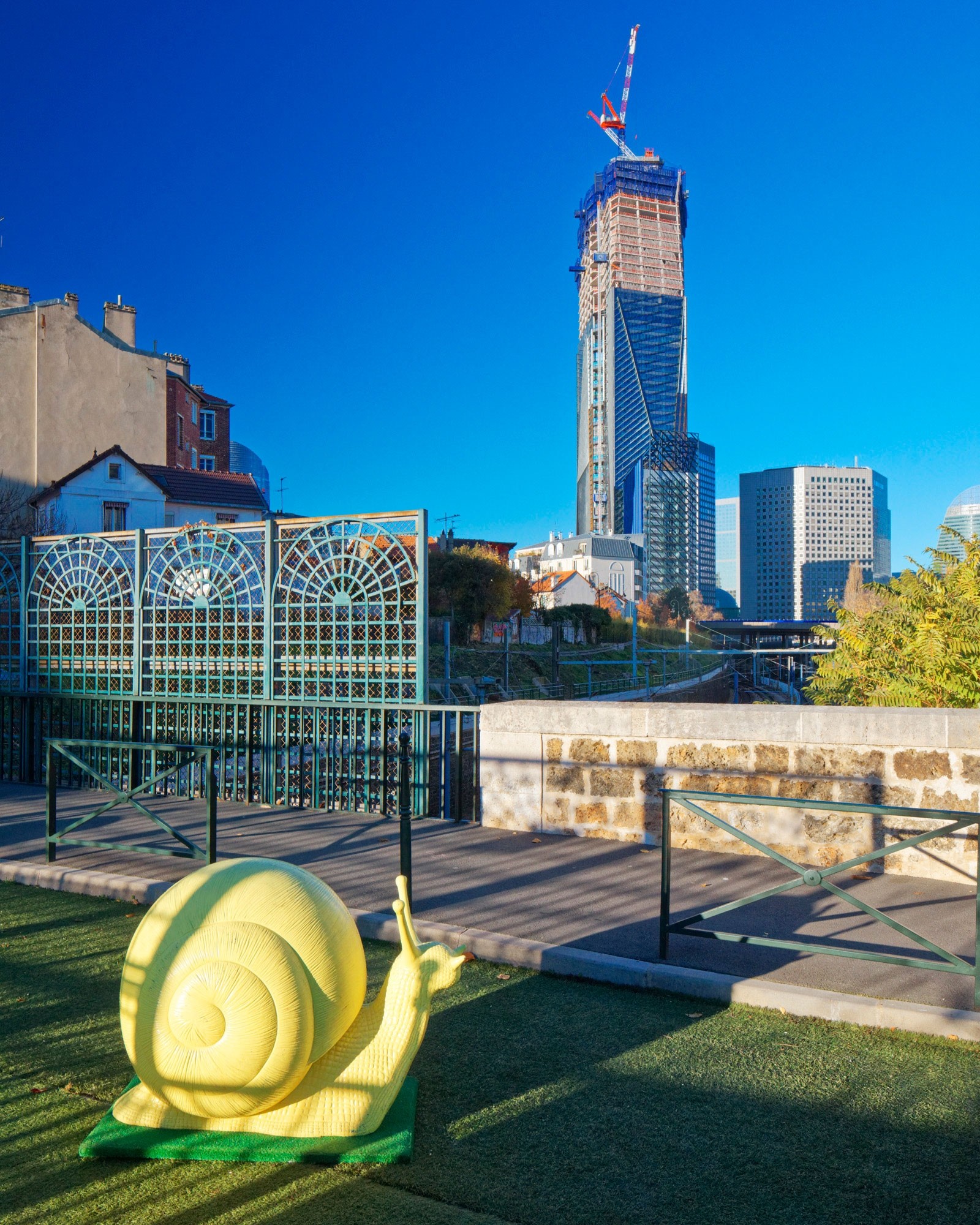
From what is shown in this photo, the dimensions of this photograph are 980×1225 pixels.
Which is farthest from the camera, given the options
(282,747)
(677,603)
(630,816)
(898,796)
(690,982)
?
(677,603)

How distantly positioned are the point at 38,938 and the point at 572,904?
329 cm

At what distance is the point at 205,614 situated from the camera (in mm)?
9945

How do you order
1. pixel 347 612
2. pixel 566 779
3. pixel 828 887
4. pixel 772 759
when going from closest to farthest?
pixel 828 887
pixel 772 759
pixel 566 779
pixel 347 612

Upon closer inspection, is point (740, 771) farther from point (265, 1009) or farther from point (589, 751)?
point (265, 1009)

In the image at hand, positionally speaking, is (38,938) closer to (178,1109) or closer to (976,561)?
(178,1109)

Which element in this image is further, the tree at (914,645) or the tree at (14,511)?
the tree at (14,511)

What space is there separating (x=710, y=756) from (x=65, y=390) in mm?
35348

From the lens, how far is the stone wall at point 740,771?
618cm

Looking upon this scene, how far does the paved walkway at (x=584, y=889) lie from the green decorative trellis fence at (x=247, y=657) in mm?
843

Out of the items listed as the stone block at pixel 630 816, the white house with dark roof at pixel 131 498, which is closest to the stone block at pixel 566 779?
the stone block at pixel 630 816

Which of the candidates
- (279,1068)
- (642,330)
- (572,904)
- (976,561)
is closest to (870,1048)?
(572,904)

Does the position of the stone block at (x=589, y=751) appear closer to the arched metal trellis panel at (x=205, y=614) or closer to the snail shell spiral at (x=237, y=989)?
the arched metal trellis panel at (x=205, y=614)

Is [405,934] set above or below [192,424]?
below

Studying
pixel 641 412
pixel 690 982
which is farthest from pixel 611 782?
pixel 641 412
